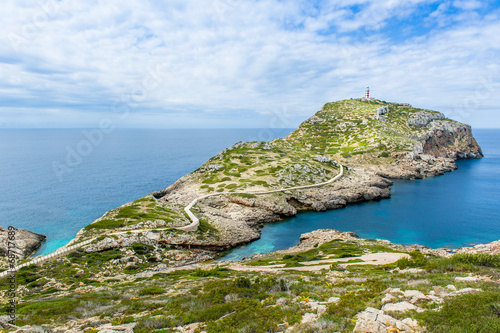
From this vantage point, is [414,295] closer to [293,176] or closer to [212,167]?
[293,176]

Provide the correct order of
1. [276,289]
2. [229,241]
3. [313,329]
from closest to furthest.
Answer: [313,329] < [276,289] < [229,241]

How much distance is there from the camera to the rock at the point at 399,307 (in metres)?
11.5

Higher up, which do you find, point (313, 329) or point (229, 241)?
point (313, 329)

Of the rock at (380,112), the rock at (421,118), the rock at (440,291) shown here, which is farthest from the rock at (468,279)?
the rock at (421,118)

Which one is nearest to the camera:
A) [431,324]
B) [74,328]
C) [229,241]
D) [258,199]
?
[431,324]

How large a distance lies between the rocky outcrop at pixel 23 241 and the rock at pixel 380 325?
182 feet

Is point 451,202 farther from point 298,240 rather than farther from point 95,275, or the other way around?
point 95,275

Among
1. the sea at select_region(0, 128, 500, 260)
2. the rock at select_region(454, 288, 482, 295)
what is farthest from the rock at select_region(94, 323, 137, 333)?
the sea at select_region(0, 128, 500, 260)

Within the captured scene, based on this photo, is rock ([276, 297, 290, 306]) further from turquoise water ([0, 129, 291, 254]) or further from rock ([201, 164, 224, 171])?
rock ([201, 164, 224, 171])

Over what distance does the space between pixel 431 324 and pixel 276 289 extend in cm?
981

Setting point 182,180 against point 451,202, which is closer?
point 451,202

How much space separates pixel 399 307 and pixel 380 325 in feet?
7.64

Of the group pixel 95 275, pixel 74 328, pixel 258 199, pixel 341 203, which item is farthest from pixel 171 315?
pixel 341 203

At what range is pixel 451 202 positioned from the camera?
79312 millimetres
